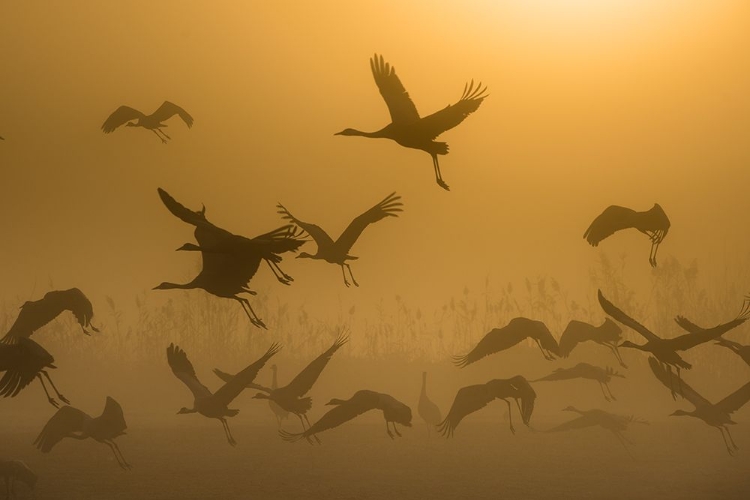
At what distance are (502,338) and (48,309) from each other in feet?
25.8

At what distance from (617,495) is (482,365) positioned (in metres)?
14.6

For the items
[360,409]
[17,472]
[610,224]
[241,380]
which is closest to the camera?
[241,380]

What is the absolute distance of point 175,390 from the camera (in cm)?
3225

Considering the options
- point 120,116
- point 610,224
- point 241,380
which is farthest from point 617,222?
point 120,116

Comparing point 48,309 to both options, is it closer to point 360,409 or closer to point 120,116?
point 120,116

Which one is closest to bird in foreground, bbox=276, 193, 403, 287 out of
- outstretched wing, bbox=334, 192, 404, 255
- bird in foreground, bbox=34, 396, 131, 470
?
outstretched wing, bbox=334, 192, 404, 255

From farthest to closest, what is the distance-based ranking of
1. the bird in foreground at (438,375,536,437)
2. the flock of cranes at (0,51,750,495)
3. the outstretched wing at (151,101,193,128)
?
1. the outstretched wing at (151,101,193,128)
2. the bird in foreground at (438,375,536,437)
3. the flock of cranes at (0,51,750,495)

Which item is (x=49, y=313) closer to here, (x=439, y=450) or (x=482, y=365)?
(x=439, y=450)

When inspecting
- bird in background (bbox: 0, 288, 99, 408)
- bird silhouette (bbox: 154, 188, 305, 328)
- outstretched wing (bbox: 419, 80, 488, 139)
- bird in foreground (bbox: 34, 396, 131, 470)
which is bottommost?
bird in foreground (bbox: 34, 396, 131, 470)

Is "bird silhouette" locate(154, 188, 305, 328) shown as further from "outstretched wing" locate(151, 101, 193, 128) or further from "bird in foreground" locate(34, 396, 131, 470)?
"outstretched wing" locate(151, 101, 193, 128)

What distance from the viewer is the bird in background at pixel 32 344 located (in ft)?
45.8

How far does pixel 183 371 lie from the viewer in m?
16.7

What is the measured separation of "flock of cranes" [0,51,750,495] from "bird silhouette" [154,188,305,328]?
0.02 m

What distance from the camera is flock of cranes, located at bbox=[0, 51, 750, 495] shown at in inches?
509
